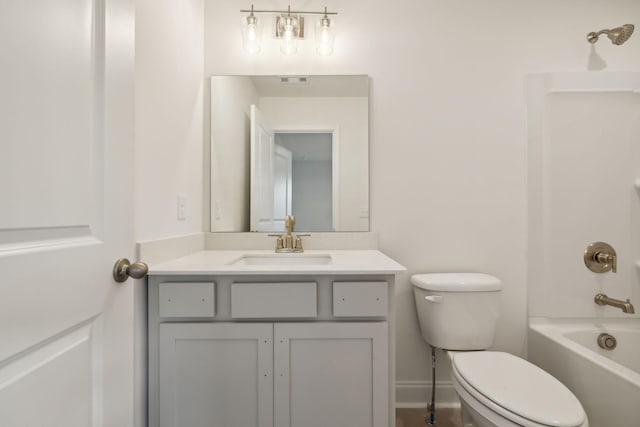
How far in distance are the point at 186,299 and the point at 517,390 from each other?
1.21 meters

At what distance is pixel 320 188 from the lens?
179 cm

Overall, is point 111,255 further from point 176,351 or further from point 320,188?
point 320,188

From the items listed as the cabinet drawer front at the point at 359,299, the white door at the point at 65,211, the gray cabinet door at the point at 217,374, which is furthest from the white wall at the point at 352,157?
the white door at the point at 65,211

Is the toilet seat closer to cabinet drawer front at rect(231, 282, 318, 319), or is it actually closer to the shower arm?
cabinet drawer front at rect(231, 282, 318, 319)

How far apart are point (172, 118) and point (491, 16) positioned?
178cm

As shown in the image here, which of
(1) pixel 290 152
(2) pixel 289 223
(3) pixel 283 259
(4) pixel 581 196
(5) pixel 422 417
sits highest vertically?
(1) pixel 290 152

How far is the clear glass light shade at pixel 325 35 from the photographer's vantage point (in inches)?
68.6

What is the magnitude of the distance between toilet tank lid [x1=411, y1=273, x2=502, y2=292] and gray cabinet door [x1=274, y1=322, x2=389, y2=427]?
51cm

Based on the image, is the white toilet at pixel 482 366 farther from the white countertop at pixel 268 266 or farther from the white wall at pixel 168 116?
the white wall at pixel 168 116

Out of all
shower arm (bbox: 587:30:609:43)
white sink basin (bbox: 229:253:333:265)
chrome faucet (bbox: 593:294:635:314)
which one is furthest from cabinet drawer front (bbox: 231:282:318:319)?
shower arm (bbox: 587:30:609:43)

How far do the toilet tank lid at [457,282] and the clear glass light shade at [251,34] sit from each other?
59.2 inches

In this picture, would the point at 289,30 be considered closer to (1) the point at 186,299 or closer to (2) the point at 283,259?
(2) the point at 283,259

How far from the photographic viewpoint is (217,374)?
1.19 meters

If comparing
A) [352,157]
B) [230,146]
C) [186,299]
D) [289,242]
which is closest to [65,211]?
[186,299]
